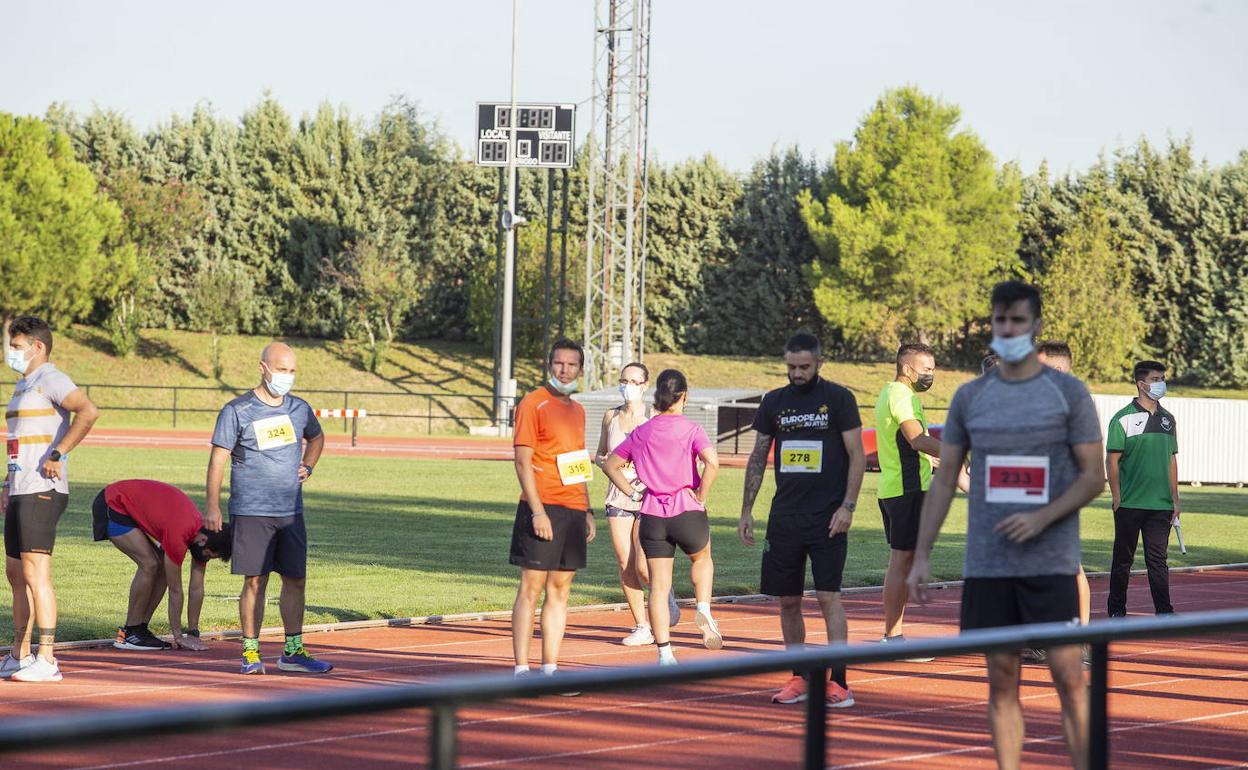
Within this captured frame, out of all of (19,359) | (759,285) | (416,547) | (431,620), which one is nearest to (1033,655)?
(19,359)

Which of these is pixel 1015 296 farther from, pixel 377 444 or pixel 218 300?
pixel 218 300

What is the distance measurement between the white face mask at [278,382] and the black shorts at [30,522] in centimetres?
134

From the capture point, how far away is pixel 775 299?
57438 millimetres

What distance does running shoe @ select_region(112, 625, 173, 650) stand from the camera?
10281 millimetres

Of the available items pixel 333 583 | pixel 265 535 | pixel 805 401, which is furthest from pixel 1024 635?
pixel 333 583

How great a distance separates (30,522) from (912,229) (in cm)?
4826

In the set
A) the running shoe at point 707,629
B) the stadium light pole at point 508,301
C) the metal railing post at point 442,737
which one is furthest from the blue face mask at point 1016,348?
the stadium light pole at point 508,301

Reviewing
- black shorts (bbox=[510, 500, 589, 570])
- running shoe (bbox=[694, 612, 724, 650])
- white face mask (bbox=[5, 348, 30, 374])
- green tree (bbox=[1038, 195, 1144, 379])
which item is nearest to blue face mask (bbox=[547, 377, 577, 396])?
black shorts (bbox=[510, 500, 589, 570])

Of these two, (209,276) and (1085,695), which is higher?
(209,276)

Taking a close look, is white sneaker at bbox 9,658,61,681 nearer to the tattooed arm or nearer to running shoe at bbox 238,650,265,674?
running shoe at bbox 238,650,265,674

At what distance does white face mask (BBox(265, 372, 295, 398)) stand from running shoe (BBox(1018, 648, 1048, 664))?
626cm

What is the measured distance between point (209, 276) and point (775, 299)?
806 inches

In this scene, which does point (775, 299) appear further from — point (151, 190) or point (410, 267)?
point (151, 190)

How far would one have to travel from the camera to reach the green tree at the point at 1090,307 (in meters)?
50.2
